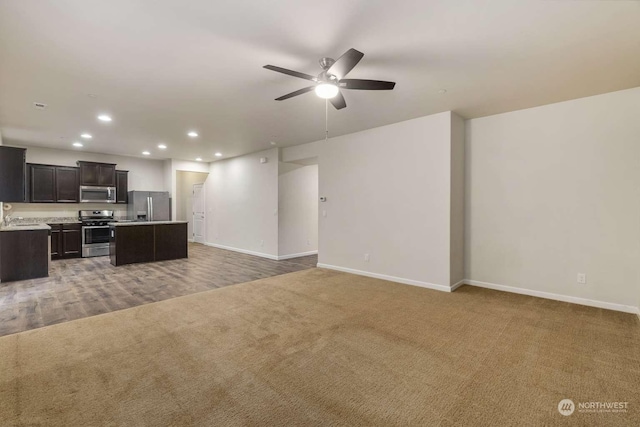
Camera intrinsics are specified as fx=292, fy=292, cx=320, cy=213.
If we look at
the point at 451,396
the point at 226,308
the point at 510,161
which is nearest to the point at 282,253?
the point at 226,308

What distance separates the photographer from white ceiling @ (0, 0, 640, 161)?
2123mm

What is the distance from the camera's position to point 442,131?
4.37 metres

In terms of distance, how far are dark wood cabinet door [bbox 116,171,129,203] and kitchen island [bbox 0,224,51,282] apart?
2.92m

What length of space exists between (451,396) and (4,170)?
7.28 metres

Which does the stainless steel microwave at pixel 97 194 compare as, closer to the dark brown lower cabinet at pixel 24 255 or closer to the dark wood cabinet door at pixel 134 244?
the dark wood cabinet door at pixel 134 244

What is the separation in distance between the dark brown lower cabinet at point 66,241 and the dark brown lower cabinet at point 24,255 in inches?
79.1

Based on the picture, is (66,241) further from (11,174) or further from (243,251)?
(243,251)

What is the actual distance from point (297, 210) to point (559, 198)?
16.8ft

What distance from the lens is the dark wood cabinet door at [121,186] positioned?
26.7 ft

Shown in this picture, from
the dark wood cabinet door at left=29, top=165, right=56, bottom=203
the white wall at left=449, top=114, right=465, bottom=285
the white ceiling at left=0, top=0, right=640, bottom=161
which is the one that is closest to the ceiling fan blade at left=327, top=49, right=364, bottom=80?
the white ceiling at left=0, top=0, right=640, bottom=161

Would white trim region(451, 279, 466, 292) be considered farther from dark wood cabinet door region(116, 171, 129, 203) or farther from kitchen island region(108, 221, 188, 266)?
dark wood cabinet door region(116, 171, 129, 203)

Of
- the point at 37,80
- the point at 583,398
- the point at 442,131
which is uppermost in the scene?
the point at 37,80

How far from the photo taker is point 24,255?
512cm

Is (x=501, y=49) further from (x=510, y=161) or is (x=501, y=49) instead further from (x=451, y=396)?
(x=451, y=396)
